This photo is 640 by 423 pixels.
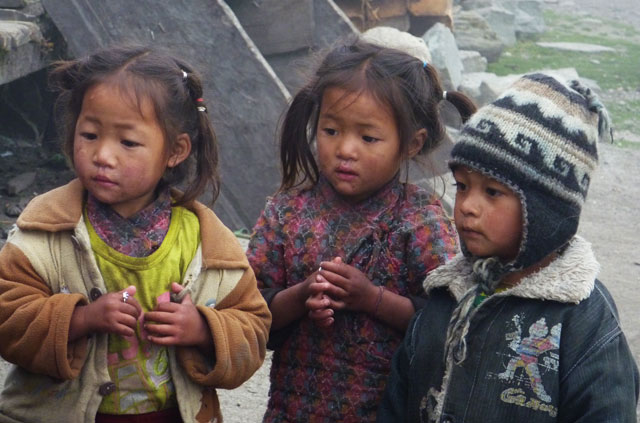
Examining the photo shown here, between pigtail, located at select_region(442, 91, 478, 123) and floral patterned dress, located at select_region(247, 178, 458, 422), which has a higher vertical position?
pigtail, located at select_region(442, 91, 478, 123)

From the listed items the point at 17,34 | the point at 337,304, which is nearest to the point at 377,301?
the point at 337,304

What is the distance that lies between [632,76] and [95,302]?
447 inches

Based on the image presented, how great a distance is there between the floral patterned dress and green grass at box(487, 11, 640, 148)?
24.3 feet

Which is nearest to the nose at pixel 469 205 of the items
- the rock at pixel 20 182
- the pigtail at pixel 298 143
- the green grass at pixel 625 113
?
the pigtail at pixel 298 143

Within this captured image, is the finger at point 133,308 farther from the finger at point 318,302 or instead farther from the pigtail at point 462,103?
the pigtail at point 462,103

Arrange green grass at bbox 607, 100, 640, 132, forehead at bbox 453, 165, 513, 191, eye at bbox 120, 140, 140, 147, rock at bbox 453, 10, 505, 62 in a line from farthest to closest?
rock at bbox 453, 10, 505, 62 < green grass at bbox 607, 100, 640, 132 < eye at bbox 120, 140, 140, 147 < forehead at bbox 453, 165, 513, 191

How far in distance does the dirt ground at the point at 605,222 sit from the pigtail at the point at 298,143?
1256mm

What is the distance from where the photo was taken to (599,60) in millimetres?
13172

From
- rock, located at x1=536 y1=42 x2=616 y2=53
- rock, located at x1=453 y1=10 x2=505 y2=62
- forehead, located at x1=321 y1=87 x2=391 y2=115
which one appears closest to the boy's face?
forehead, located at x1=321 y1=87 x2=391 y2=115

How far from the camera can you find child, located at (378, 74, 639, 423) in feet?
6.73

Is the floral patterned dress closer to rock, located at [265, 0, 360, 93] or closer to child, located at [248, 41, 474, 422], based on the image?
child, located at [248, 41, 474, 422]

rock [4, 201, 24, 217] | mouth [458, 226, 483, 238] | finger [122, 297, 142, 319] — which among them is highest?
mouth [458, 226, 483, 238]

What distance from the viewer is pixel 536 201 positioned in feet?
6.86

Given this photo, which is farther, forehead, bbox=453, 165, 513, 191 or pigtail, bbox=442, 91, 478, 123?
pigtail, bbox=442, 91, 478, 123
